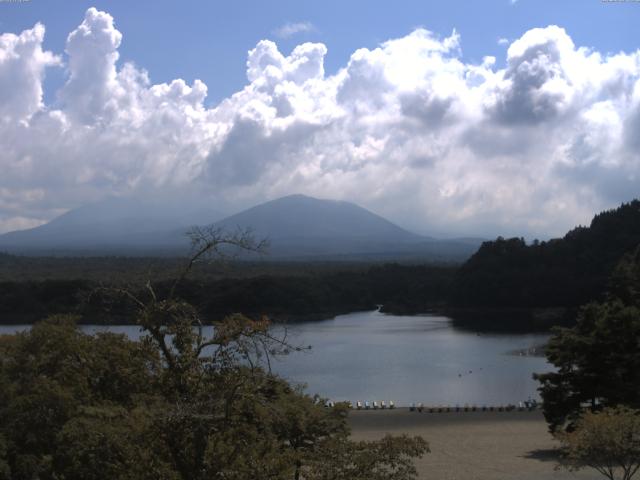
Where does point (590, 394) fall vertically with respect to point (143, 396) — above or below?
below

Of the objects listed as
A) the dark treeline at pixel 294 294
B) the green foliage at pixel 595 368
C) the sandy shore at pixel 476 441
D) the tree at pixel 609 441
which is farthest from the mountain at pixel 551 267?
the tree at pixel 609 441

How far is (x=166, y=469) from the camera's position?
4535 mm

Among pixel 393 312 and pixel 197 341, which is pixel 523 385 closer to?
pixel 197 341

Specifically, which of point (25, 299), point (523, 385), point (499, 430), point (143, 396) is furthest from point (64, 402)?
point (25, 299)

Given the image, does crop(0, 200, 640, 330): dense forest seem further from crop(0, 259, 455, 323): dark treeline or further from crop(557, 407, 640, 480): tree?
crop(557, 407, 640, 480): tree

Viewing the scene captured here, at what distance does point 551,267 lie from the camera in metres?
58.0

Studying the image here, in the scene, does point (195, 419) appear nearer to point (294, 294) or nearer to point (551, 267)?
point (294, 294)

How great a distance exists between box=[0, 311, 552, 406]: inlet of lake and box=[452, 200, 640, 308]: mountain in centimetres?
1100

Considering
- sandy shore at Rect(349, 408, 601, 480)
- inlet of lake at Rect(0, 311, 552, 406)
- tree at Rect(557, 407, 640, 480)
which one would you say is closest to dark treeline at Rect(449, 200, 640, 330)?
inlet of lake at Rect(0, 311, 552, 406)

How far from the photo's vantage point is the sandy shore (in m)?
13.1

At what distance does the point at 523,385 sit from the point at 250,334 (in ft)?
81.0

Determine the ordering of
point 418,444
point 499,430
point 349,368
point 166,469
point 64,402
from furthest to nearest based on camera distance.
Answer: point 349,368
point 499,430
point 64,402
point 418,444
point 166,469

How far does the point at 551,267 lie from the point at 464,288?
6.64 m

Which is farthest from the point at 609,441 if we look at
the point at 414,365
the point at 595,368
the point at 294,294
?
the point at 294,294
